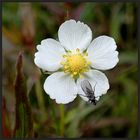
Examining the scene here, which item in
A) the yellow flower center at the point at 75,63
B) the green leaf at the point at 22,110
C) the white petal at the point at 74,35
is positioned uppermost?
the white petal at the point at 74,35

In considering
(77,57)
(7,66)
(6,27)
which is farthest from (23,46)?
(77,57)

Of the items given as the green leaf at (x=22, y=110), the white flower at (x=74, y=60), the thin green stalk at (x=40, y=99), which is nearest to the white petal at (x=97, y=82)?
the white flower at (x=74, y=60)

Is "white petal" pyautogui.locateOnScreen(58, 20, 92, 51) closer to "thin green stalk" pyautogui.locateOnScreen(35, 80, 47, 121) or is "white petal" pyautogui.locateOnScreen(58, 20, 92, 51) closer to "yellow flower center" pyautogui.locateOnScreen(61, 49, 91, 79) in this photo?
"yellow flower center" pyautogui.locateOnScreen(61, 49, 91, 79)

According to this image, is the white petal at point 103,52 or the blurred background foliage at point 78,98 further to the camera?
the blurred background foliage at point 78,98

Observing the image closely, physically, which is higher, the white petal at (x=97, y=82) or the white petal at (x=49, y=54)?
the white petal at (x=49, y=54)

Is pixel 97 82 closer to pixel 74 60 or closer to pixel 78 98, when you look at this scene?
pixel 74 60

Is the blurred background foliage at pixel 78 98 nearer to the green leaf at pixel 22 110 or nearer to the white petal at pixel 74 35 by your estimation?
the green leaf at pixel 22 110

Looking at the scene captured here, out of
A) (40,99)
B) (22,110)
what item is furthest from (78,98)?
(22,110)

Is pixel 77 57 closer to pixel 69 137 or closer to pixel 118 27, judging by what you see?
pixel 69 137
